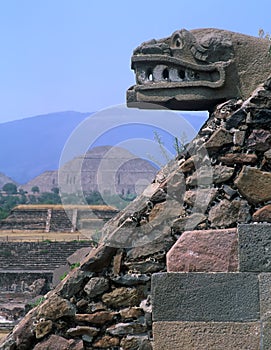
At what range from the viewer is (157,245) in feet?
16.4

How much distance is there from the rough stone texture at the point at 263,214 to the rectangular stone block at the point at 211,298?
35 centimetres

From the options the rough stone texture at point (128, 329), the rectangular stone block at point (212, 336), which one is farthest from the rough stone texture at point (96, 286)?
the rectangular stone block at point (212, 336)

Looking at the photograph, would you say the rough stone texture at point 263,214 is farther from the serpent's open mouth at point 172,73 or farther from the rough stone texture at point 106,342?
the rough stone texture at point 106,342

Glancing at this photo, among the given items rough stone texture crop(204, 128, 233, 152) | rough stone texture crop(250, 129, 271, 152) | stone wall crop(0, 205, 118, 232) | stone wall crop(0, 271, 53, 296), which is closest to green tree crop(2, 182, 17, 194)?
stone wall crop(0, 205, 118, 232)

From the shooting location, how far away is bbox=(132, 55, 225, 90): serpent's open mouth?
5.14 meters

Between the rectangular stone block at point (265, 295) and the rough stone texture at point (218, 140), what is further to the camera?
the rough stone texture at point (218, 140)

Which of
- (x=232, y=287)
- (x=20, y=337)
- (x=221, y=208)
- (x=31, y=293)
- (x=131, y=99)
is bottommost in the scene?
(x=31, y=293)

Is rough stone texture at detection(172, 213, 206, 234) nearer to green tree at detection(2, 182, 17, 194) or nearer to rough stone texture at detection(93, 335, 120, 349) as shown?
rough stone texture at detection(93, 335, 120, 349)

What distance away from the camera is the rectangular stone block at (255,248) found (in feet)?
15.3

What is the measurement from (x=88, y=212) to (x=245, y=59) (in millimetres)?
2086

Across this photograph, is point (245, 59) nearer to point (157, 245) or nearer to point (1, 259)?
point (157, 245)

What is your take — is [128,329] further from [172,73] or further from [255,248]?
[172,73]

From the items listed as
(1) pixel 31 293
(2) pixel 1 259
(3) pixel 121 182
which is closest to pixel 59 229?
(2) pixel 1 259

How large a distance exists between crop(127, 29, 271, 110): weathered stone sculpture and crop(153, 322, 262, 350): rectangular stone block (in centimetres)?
148
